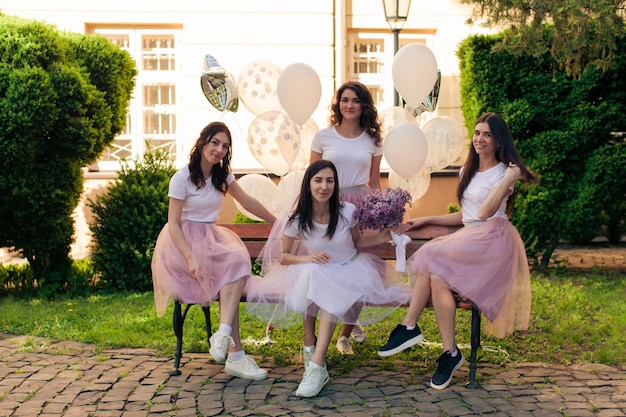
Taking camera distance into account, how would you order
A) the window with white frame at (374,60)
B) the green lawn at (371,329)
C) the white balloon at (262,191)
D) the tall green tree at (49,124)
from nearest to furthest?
1. the green lawn at (371,329)
2. the white balloon at (262,191)
3. the tall green tree at (49,124)
4. the window with white frame at (374,60)

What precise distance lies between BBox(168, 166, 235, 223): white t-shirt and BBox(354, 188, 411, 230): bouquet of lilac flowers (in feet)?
3.20

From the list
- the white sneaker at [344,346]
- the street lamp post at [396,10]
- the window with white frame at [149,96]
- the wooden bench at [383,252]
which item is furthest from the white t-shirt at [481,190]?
the window with white frame at [149,96]

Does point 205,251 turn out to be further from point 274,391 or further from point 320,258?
A: point 274,391

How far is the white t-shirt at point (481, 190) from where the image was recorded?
462cm

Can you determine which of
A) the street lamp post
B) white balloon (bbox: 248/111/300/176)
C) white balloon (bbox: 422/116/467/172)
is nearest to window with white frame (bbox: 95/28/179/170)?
the street lamp post

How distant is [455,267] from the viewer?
4523 millimetres

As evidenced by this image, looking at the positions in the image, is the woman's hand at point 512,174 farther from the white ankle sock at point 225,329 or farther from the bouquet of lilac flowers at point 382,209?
the white ankle sock at point 225,329

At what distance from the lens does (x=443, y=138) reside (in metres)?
5.55

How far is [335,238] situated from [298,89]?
1.18 meters

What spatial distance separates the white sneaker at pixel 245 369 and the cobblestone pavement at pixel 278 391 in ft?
0.15

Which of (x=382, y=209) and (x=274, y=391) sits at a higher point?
(x=382, y=209)

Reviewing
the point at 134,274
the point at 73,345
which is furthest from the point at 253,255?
the point at 134,274

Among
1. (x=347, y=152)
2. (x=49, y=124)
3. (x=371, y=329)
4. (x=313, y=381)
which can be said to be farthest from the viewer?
(x=49, y=124)

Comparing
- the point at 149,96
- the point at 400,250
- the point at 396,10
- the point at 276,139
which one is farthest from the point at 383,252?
the point at 149,96
